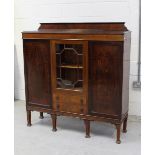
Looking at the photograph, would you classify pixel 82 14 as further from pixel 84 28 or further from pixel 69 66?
pixel 69 66

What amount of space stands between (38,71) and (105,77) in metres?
0.80

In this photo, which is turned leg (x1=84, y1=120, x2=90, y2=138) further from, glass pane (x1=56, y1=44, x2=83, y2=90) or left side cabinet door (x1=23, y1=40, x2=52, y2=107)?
left side cabinet door (x1=23, y1=40, x2=52, y2=107)

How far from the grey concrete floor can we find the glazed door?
0.30m

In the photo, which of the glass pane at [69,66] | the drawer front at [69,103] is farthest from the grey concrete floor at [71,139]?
the glass pane at [69,66]

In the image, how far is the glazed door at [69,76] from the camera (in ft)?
8.71

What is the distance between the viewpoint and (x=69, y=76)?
285 cm

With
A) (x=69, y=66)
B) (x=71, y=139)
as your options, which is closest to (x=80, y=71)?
(x=69, y=66)

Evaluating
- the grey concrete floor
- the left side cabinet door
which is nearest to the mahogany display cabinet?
the left side cabinet door

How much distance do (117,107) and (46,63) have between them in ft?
3.00

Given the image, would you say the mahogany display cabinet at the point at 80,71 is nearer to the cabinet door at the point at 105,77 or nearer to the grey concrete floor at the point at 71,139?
the cabinet door at the point at 105,77

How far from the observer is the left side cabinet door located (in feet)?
9.12

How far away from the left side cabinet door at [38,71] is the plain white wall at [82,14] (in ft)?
2.67
